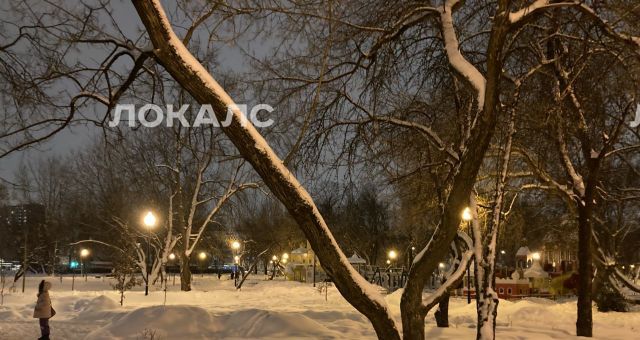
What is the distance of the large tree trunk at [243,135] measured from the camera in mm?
6777

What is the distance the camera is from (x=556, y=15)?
379 inches

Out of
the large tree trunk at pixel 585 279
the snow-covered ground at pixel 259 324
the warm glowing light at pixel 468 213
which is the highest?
the warm glowing light at pixel 468 213

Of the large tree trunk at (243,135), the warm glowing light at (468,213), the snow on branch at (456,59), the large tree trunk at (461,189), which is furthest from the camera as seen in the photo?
the warm glowing light at (468,213)

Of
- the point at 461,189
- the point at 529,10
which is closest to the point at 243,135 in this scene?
the point at 461,189

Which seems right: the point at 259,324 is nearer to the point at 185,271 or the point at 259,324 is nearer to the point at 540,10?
the point at 540,10

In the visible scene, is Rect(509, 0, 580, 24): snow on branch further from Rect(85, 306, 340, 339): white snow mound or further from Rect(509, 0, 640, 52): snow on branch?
Rect(85, 306, 340, 339): white snow mound

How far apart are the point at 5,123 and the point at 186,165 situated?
24.3m

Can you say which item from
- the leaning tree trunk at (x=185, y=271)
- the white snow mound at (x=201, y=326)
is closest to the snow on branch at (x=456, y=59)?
the white snow mound at (x=201, y=326)

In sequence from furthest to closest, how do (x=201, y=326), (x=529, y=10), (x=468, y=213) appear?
(x=201, y=326)
(x=468, y=213)
(x=529, y=10)

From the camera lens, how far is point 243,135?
6809mm

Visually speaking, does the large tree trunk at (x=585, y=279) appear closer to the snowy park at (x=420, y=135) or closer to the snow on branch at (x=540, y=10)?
the snowy park at (x=420, y=135)

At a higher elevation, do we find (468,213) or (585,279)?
(468,213)

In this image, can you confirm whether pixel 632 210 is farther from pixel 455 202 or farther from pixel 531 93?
pixel 455 202

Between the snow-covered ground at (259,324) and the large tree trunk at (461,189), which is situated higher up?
the large tree trunk at (461,189)
